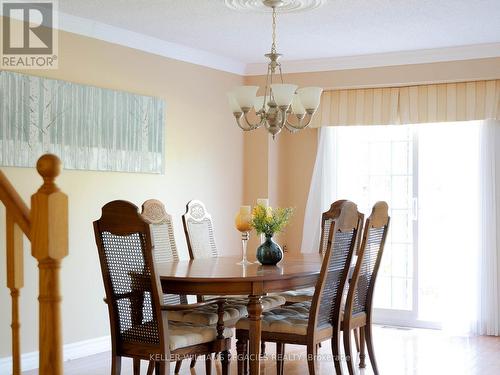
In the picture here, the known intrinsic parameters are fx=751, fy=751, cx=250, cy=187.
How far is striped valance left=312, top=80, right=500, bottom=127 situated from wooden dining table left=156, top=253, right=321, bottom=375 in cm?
275

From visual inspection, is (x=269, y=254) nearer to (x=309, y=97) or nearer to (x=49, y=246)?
(x=309, y=97)

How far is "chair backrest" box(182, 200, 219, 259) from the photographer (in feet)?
16.8

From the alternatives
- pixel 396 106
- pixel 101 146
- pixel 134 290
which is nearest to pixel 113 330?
pixel 134 290

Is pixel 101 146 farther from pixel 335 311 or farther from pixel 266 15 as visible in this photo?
pixel 335 311

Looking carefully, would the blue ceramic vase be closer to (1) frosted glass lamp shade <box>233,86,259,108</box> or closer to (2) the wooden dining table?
(2) the wooden dining table

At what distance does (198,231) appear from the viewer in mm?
5250

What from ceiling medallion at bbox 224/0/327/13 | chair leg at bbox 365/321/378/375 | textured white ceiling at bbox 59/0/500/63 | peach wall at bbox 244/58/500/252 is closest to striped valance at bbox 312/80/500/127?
peach wall at bbox 244/58/500/252

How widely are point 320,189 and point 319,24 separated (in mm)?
2071

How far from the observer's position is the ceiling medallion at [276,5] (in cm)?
473

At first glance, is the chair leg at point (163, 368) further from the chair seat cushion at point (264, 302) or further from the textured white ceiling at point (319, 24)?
the textured white ceiling at point (319, 24)

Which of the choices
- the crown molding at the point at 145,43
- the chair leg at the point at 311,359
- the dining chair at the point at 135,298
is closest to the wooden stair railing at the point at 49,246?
the dining chair at the point at 135,298

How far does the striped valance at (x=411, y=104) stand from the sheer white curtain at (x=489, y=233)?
20 cm

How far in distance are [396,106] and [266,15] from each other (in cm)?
200

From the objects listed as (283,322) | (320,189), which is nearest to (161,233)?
(283,322)
